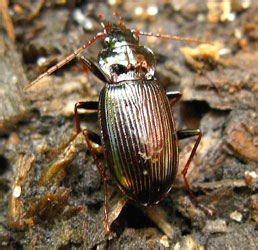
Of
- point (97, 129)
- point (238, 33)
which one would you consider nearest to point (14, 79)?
point (97, 129)

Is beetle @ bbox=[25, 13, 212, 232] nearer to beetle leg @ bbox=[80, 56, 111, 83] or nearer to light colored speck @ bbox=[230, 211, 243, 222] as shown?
beetle leg @ bbox=[80, 56, 111, 83]

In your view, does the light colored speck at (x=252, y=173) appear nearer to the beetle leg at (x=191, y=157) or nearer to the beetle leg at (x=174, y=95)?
the beetle leg at (x=191, y=157)

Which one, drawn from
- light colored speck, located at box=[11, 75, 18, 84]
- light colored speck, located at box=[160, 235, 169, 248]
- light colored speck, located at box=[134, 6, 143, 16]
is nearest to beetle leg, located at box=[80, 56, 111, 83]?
light colored speck, located at box=[11, 75, 18, 84]

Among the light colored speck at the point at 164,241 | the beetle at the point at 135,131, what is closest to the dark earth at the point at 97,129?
the light colored speck at the point at 164,241

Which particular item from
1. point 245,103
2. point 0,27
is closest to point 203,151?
point 245,103

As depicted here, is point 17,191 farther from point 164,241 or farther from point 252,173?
point 252,173

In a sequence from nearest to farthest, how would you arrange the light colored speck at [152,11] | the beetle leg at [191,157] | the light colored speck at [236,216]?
the light colored speck at [236,216]
the beetle leg at [191,157]
the light colored speck at [152,11]

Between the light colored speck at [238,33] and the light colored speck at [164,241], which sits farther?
the light colored speck at [238,33]
